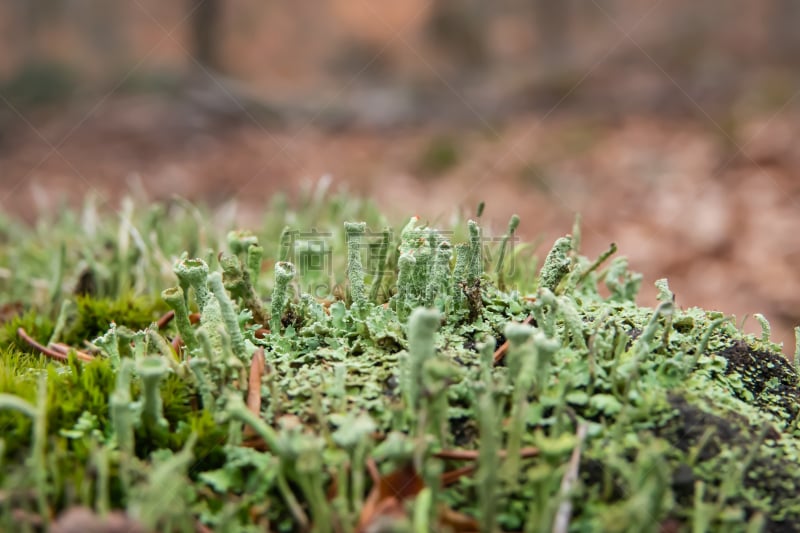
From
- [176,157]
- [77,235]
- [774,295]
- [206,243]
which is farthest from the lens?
[176,157]

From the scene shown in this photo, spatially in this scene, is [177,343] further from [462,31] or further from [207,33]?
[462,31]

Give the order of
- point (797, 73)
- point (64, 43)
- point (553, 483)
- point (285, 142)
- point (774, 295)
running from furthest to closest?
→ point (64, 43), point (797, 73), point (285, 142), point (774, 295), point (553, 483)

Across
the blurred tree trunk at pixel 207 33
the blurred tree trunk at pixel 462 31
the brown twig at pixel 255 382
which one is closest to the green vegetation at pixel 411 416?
the brown twig at pixel 255 382

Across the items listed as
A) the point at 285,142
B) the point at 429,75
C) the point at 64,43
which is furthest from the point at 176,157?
the point at 64,43

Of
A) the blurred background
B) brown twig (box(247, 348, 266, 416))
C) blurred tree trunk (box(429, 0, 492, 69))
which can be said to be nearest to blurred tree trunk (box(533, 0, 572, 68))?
the blurred background

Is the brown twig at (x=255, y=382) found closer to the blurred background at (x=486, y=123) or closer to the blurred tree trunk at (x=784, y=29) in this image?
the blurred background at (x=486, y=123)

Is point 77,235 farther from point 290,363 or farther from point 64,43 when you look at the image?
point 64,43
